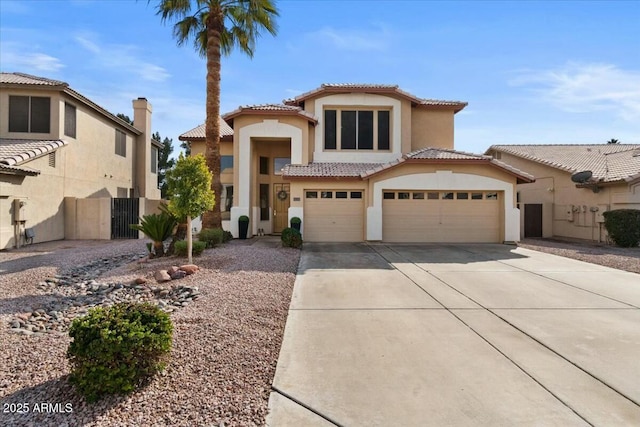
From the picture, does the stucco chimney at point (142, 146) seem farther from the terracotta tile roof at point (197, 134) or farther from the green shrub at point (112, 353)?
the green shrub at point (112, 353)

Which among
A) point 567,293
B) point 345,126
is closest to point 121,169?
point 345,126

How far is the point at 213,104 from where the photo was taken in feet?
50.0

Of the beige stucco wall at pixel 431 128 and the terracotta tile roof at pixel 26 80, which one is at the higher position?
the terracotta tile roof at pixel 26 80

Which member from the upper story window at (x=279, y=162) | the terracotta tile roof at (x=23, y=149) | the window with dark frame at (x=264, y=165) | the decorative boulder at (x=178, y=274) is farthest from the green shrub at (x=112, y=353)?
the upper story window at (x=279, y=162)

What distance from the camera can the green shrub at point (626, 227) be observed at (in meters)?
16.2

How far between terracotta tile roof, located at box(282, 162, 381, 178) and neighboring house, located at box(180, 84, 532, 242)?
5 cm

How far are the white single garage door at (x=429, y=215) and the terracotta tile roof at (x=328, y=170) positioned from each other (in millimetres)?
1753

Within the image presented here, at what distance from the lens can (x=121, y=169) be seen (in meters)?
23.7

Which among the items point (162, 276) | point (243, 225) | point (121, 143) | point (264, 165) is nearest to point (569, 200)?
point (264, 165)

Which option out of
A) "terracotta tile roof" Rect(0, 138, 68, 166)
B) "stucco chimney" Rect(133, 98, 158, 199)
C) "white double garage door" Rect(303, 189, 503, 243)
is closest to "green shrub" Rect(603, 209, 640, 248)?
"white double garage door" Rect(303, 189, 503, 243)

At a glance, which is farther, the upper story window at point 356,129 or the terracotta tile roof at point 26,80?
the upper story window at point 356,129

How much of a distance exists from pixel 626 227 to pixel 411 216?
9.27 metres

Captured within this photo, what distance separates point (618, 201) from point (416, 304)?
52.5 ft

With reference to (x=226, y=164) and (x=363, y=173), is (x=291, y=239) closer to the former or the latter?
(x=363, y=173)
